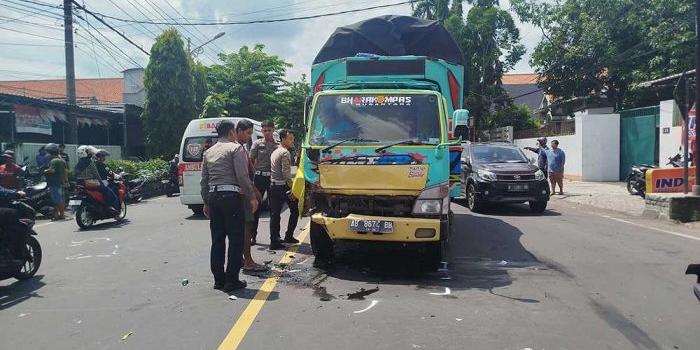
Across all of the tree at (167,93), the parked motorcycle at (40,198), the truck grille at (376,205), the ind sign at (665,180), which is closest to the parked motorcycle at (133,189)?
the parked motorcycle at (40,198)

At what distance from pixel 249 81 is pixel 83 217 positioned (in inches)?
670

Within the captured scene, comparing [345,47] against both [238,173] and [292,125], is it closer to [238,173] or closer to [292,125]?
[238,173]

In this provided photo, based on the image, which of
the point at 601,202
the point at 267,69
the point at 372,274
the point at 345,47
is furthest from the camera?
the point at 267,69

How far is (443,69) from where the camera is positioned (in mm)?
8867

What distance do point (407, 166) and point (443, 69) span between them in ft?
9.73

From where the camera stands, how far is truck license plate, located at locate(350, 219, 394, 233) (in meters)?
6.38

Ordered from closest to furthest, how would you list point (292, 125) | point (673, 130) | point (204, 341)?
point (204, 341), point (673, 130), point (292, 125)

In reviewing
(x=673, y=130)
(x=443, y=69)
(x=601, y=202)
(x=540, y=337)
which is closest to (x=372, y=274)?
(x=540, y=337)

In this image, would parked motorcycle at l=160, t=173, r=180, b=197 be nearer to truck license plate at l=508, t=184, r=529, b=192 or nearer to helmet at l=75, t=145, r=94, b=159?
helmet at l=75, t=145, r=94, b=159

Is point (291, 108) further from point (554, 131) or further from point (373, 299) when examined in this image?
point (373, 299)

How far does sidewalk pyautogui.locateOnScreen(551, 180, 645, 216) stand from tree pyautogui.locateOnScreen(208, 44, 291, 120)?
14.6m

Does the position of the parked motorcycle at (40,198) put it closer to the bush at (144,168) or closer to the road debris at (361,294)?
the bush at (144,168)

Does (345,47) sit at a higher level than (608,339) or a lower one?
higher

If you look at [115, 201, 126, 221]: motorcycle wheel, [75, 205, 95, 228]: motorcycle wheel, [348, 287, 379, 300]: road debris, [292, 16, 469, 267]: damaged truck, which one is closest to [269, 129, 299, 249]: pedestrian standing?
[292, 16, 469, 267]: damaged truck
